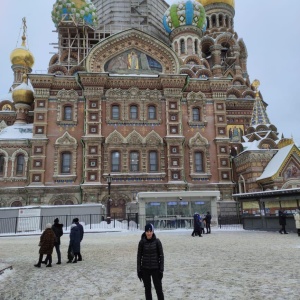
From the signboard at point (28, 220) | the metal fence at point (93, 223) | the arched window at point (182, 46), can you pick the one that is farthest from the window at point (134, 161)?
the arched window at point (182, 46)

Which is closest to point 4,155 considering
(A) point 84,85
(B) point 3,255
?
(A) point 84,85

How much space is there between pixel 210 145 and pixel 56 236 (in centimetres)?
2223

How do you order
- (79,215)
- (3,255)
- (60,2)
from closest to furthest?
(3,255) → (79,215) → (60,2)

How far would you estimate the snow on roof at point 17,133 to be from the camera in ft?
100

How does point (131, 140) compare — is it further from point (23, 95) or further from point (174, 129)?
point (23, 95)

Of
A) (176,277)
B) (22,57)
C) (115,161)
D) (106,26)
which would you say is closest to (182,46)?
(106,26)

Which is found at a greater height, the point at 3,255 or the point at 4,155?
the point at 4,155

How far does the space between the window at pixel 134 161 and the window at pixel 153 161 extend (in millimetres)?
1148

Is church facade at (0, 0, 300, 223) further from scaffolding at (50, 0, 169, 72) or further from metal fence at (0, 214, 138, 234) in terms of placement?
scaffolding at (50, 0, 169, 72)

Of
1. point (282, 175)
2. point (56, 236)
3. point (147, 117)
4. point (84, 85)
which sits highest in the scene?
point (84, 85)

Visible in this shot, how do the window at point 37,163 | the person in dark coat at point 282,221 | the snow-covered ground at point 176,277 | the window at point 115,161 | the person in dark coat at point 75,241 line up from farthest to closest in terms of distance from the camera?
the window at point 115,161 < the window at point 37,163 < the person in dark coat at point 282,221 < the person in dark coat at point 75,241 < the snow-covered ground at point 176,277

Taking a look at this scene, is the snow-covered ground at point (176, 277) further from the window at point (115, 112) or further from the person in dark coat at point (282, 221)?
the window at point (115, 112)

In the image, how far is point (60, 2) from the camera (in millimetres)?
39031

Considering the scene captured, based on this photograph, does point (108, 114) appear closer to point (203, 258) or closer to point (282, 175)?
point (282, 175)
